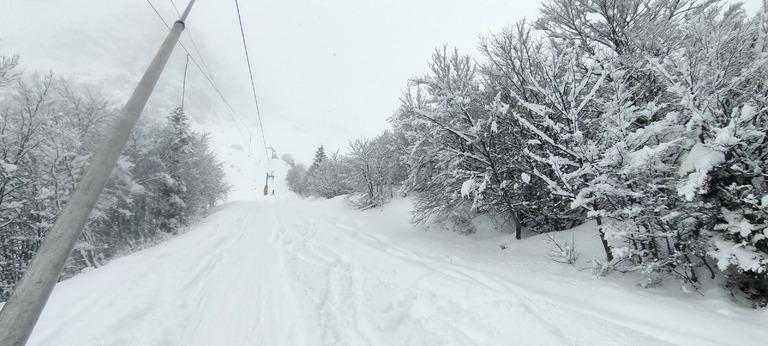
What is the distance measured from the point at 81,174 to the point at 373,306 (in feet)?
46.4

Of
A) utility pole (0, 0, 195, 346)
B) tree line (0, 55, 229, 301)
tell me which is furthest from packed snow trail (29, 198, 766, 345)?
tree line (0, 55, 229, 301)

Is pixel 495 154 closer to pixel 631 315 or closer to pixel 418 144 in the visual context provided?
pixel 418 144

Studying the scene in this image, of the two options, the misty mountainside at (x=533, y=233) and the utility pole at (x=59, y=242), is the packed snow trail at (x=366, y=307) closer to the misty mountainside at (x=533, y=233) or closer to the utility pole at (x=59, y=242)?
the misty mountainside at (x=533, y=233)

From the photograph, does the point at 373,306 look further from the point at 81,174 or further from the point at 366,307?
the point at 81,174

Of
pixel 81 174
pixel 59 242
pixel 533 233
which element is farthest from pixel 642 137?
pixel 81 174

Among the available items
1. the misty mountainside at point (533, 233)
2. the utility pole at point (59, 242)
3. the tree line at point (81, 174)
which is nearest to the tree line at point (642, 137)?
the misty mountainside at point (533, 233)

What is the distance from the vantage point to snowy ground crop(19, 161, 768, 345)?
270 cm

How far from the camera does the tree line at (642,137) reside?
312 centimetres

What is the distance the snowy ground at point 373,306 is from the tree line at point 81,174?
7.98 m

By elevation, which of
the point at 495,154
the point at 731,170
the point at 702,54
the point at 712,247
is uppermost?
the point at 702,54

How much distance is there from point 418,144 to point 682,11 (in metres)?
7.01

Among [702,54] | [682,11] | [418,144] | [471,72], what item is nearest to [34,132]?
[418,144]

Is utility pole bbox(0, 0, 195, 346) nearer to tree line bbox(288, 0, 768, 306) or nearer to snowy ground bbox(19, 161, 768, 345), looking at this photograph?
snowy ground bbox(19, 161, 768, 345)

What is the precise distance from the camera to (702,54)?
338cm
